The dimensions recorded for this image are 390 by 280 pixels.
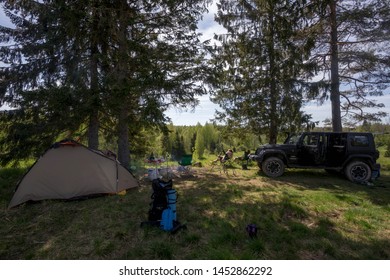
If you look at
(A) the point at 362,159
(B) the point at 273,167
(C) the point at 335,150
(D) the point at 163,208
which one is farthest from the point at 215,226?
(A) the point at 362,159

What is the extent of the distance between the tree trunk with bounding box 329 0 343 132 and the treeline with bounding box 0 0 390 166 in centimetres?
5

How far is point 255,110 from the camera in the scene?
1264 cm

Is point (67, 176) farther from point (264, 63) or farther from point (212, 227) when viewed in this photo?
point (264, 63)

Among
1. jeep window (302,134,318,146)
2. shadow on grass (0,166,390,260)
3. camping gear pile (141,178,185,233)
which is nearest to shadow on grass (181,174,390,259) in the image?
shadow on grass (0,166,390,260)

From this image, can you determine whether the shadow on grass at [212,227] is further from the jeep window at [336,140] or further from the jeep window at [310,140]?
the jeep window at [310,140]

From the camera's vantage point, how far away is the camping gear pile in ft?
14.6

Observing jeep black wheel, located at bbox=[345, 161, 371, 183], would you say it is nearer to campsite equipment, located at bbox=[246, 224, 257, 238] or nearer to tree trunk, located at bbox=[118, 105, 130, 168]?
campsite equipment, located at bbox=[246, 224, 257, 238]

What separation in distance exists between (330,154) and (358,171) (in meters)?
1.21

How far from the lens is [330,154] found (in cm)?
895

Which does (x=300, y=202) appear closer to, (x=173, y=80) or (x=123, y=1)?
(x=173, y=80)

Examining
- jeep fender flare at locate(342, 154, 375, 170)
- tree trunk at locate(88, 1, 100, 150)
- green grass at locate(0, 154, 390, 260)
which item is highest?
tree trunk at locate(88, 1, 100, 150)

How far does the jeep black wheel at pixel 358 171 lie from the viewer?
28.6 ft

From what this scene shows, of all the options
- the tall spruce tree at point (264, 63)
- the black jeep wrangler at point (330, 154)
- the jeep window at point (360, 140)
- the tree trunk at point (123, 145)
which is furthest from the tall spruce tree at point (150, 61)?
the jeep window at point (360, 140)

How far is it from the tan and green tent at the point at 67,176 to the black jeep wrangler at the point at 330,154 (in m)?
6.15
